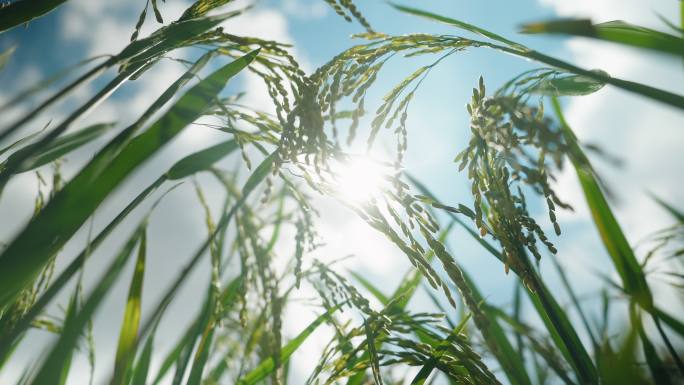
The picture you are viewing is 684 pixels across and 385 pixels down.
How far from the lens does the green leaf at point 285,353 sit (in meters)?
1.72

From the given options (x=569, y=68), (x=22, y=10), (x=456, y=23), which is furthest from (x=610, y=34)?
(x=22, y=10)

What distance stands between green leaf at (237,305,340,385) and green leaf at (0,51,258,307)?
92 centimetres

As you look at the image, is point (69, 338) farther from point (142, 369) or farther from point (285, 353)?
point (285, 353)

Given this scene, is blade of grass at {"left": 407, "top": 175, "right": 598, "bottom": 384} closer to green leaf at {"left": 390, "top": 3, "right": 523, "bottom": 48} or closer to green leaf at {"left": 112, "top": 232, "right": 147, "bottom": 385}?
green leaf at {"left": 390, "top": 3, "right": 523, "bottom": 48}

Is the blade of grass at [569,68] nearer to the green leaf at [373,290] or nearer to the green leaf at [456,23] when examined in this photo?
the green leaf at [456,23]

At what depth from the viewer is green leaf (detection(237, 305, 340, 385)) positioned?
1721 mm

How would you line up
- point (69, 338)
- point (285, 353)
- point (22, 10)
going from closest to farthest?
point (69, 338), point (22, 10), point (285, 353)

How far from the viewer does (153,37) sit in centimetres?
99

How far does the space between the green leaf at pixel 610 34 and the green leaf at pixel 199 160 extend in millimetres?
672

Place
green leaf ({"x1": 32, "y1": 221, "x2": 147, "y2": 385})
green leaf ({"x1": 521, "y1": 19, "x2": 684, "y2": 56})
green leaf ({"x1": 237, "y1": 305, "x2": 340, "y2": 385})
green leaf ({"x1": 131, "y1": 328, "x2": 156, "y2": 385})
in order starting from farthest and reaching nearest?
1. green leaf ({"x1": 237, "y1": 305, "x2": 340, "y2": 385})
2. green leaf ({"x1": 131, "y1": 328, "x2": 156, "y2": 385})
3. green leaf ({"x1": 521, "y1": 19, "x2": 684, "y2": 56})
4. green leaf ({"x1": 32, "y1": 221, "x2": 147, "y2": 385})

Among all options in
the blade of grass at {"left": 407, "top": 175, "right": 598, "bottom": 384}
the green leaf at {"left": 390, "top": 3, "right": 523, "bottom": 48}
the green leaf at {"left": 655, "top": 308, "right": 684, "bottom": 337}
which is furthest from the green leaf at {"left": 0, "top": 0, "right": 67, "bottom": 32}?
the green leaf at {"left": 655, "top": 308, "right": 684, "bottom": 337}

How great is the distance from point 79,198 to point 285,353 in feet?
3.76

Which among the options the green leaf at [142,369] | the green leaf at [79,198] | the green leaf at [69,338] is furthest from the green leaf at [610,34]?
the green leaf at [142,369]

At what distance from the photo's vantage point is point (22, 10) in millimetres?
1047
